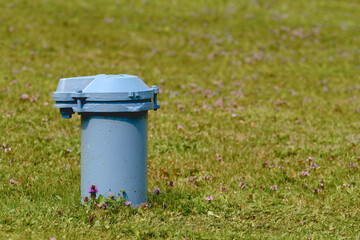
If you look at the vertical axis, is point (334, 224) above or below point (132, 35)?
below

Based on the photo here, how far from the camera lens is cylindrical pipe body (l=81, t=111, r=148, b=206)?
458 cm

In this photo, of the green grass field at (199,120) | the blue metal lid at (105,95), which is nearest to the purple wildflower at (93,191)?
the green grass field at (199,120)

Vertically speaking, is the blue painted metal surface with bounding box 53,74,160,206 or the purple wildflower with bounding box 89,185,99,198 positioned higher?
→ the blue painted metal surface with bounding box 53,74,160,206

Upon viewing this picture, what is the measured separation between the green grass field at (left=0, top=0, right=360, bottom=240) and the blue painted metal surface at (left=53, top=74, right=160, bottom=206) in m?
0.34

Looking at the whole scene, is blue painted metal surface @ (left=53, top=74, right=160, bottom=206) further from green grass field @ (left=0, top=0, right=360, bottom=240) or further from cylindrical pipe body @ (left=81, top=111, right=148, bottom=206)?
green grass field @ (left=0, top=0, right=360, bottom=240)

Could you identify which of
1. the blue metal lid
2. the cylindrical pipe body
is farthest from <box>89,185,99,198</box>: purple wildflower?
the blue metal lid

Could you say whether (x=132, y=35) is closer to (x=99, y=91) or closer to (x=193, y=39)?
(x=193, y=39)

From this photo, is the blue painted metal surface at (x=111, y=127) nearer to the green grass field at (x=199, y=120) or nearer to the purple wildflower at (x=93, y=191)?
the purple wildflower at (x=93, y=191)

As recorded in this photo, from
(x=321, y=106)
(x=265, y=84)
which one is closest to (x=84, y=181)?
(x=321, y=106)

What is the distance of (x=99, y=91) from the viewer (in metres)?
4.48

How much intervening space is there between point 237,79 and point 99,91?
873cm

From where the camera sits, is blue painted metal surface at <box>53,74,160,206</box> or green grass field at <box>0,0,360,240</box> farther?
green grass field at <box>0,0,360,240</box>

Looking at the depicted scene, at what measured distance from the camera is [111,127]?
4566 mm

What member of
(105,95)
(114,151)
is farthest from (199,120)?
(105,95)
